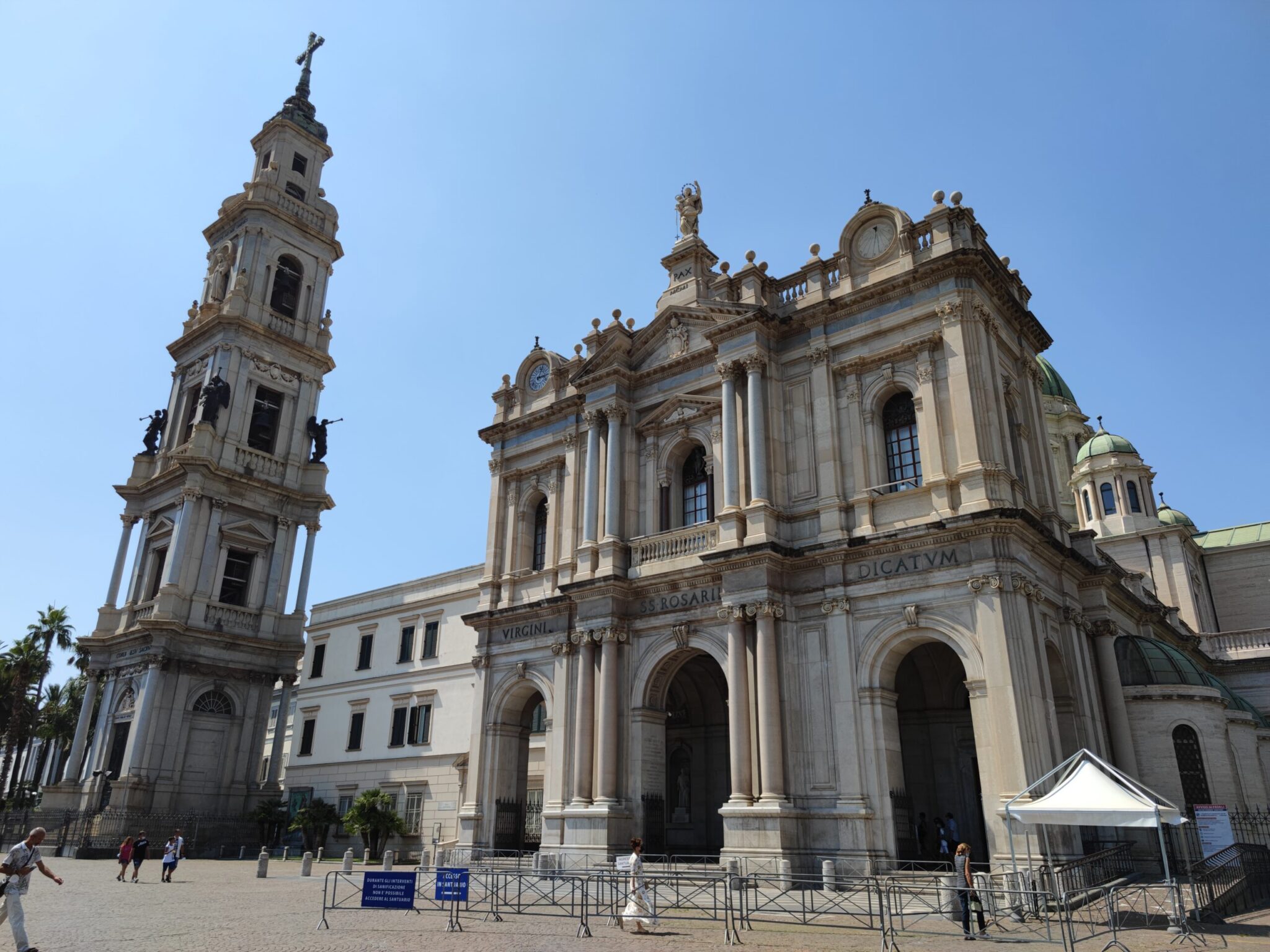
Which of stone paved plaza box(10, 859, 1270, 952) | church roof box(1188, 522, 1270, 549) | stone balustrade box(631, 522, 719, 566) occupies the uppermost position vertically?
church roof box(1188, 522, 1270, 549)

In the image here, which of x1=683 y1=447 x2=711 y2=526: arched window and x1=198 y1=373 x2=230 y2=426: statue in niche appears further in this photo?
x1=198 y1=373 x2=230 y2=426: statue in niche

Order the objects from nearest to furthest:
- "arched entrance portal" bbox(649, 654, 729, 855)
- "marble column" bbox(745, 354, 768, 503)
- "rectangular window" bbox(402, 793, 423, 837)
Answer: "marble column" bbox(745, 354, 768, 503) → "arched entrance portal" bbox(649, 654, 729, 855) → "rectangular window" bbox(402, 793, 423, 837)

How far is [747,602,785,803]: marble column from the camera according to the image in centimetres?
2166

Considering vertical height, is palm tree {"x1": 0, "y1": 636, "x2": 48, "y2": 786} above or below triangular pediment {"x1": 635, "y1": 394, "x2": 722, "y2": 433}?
below

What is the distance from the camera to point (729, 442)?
2556cm

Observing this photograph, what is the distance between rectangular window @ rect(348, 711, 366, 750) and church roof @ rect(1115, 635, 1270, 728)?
33.0 meters

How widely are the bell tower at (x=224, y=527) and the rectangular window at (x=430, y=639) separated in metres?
6.45

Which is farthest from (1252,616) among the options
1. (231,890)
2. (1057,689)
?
(231,890)

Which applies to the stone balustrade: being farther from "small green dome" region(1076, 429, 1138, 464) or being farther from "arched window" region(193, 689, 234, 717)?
"small green dome" region(1076, 429, 1138, 464)

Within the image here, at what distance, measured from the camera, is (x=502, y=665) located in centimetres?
2939

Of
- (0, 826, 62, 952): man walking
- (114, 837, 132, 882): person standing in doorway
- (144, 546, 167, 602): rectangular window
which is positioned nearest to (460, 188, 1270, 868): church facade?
(114, 837, 132, 882): person standing in doorway

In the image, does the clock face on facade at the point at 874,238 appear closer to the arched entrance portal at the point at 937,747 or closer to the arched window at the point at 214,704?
the arched entrance portal at the point at 937,747

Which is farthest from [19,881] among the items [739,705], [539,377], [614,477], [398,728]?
[398,728]

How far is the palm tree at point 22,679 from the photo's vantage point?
49.5 metres
